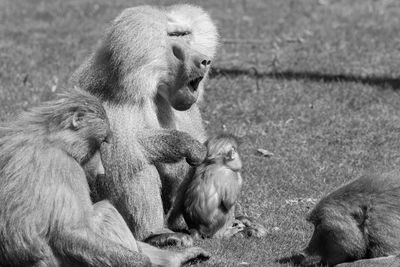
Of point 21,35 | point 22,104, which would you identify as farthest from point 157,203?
point 21,35

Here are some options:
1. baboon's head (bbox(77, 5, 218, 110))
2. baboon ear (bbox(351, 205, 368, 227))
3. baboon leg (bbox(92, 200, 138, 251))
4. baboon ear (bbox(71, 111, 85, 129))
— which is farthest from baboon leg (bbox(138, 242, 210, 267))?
baboon's head (bbox(77, 5, 218, 110))

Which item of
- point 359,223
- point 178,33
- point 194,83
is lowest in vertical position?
point 359,223

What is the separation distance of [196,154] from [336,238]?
56.9 inches

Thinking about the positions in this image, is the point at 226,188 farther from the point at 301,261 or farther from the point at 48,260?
the point at 48,260

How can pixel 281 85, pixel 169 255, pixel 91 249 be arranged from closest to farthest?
pixel 91 249
pixel 169 255
pixel 281 85

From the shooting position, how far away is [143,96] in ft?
25.7

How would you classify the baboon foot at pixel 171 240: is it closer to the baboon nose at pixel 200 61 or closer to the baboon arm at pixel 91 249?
the baboon arm at pixel 91 249

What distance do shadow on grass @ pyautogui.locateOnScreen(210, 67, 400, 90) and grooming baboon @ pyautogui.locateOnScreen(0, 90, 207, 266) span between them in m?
6.04

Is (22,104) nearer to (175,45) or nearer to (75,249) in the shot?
(175,45)

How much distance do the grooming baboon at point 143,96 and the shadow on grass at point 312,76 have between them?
186 inches

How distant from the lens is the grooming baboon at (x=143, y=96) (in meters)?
7.75

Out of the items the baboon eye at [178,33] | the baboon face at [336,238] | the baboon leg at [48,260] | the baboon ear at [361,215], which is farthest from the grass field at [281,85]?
the baboon leg at [48,260]

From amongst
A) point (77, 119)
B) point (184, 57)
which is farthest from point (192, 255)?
point (184, 57)

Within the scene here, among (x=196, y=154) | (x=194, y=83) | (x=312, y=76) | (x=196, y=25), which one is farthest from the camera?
(x=312, y=76)
